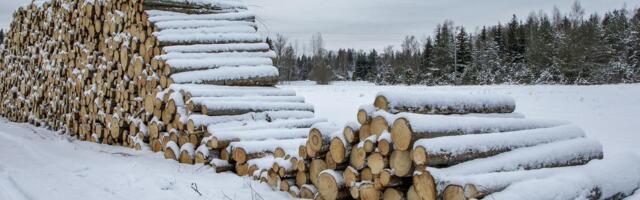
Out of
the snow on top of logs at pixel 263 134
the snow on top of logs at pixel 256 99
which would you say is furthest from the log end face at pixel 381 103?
the snow on top of logs at pixel 256 99

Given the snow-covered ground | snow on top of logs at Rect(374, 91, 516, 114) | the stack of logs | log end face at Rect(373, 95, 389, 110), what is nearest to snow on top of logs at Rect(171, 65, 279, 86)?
the snow-covered ground

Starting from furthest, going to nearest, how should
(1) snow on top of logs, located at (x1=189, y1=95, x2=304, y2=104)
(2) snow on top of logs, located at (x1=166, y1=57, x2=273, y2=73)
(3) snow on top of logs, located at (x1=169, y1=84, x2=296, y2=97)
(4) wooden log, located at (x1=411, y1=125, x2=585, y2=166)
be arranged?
1. (2) snow on top of logs, located at (x1=166, y1=57, x2=273, y2=73)
2. (3) snow on top of logs, located at (x1=169, y1=84, x2=296, y2=97)
3. (1) snow on top of logs, located at (x1=189, y1=95, x2=304, y2=104)
4. (4) wooden log, located at (x1=411, y1=125, x2=585, y2=166)

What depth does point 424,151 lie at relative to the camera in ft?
12.7

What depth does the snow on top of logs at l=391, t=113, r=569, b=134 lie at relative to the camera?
4.07 m

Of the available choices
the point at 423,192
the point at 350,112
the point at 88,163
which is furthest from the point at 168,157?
the point at 350,112

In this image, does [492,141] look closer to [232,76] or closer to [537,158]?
[537,158]

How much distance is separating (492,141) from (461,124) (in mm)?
289

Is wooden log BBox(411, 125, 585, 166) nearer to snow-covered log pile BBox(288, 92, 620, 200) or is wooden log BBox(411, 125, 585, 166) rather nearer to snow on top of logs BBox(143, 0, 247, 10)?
snow-covered log pile BBox(288, 92, 620, 200)

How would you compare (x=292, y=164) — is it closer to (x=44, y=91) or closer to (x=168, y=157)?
(x=168, y=157)

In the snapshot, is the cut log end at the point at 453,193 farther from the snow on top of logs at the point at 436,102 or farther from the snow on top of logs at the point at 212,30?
the snow on top of logs at the point at 212,30

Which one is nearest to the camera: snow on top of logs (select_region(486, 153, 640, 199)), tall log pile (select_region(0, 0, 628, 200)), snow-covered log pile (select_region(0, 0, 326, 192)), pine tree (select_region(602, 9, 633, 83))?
snow on top of logs (select_region(486, 153, 640, 199))

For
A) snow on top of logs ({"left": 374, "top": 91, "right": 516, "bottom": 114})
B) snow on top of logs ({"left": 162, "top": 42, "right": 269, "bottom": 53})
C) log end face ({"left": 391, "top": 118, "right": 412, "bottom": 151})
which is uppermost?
snow on top of logs ({"left": 162, "top": 42, "right": 269, "bottom": 53})

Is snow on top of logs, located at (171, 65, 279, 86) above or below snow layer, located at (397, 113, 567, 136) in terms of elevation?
above

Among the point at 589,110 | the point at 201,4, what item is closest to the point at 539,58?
the point at 589,110
